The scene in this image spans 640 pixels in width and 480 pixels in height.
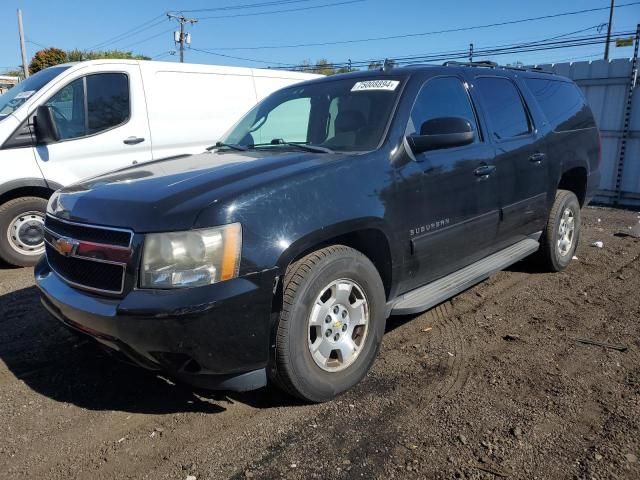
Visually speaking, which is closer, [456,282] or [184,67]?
[456,282]

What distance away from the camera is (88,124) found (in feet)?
20.7

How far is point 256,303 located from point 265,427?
748 millimetres

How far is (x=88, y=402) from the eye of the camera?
3174mm

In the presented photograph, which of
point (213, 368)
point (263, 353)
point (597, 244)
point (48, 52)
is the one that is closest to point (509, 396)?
point (263, 353)

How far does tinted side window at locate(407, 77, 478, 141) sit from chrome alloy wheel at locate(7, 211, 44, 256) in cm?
440

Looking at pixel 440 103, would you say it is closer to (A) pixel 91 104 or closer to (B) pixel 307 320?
(B) pixel 307 320

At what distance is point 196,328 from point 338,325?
Result: 0.91 meters

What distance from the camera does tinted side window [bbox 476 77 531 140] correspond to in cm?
432

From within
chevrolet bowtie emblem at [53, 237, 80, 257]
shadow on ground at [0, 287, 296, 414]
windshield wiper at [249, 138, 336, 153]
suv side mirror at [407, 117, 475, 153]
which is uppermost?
suv side mirror at [407, 117, 475, 153]

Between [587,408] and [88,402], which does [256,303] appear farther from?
[587,408]

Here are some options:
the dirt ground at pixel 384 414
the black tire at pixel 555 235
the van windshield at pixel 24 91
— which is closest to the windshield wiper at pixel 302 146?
the dirt ground at pixel 384 414

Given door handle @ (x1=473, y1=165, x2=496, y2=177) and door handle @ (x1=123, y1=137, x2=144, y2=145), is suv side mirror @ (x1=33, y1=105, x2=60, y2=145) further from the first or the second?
door handle @ (x1=473, y1=165, x2=496, y2=177)

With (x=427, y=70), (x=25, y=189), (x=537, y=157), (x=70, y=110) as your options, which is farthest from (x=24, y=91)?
(x=537, y=157)

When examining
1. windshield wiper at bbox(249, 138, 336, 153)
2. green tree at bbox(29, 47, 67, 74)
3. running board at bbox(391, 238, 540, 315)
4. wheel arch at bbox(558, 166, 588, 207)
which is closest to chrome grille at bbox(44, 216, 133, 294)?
windshield wiper at bbox(249, 138, 336, 153)
